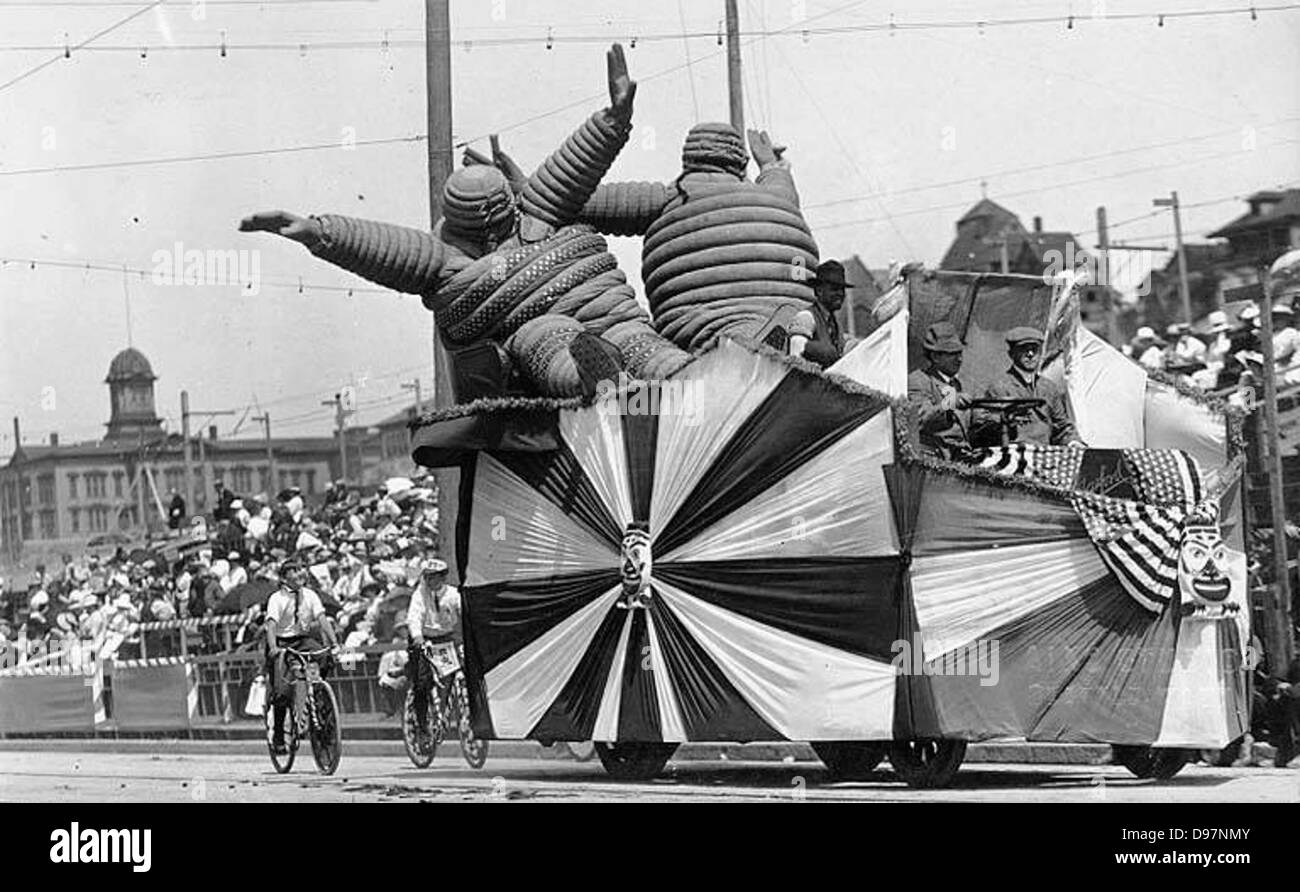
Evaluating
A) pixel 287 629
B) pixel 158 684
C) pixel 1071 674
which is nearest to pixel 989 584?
pixel 1071 674

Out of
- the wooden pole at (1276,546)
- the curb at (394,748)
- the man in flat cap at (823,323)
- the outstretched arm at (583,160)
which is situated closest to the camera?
the man in flat cap at (823,323)

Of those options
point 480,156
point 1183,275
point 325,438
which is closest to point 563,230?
point 480,156

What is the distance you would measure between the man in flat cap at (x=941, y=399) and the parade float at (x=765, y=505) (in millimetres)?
189

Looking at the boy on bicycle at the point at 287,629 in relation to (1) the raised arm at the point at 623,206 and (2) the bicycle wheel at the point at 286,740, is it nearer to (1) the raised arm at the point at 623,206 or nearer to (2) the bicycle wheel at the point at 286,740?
(2) the bicycle wheel at the point at 286,740

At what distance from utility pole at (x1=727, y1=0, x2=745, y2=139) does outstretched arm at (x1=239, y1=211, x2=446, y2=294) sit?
6.69m

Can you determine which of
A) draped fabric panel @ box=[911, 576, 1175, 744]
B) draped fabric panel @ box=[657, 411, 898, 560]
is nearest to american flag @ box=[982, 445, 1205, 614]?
draped fabric panel @ box=[911, 576, 1175, 744]

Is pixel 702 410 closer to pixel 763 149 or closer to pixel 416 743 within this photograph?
pixel 763 149

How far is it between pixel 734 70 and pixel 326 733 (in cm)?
925

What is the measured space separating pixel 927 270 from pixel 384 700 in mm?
9907

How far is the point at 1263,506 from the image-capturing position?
51.0ft

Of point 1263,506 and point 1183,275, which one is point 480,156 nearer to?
point 1263,506

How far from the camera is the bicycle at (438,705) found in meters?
17.0

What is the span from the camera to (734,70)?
22.7 metres

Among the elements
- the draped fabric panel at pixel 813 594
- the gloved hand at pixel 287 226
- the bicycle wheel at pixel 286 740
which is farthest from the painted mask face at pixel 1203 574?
the bicycle wheel at pixel 286 740
